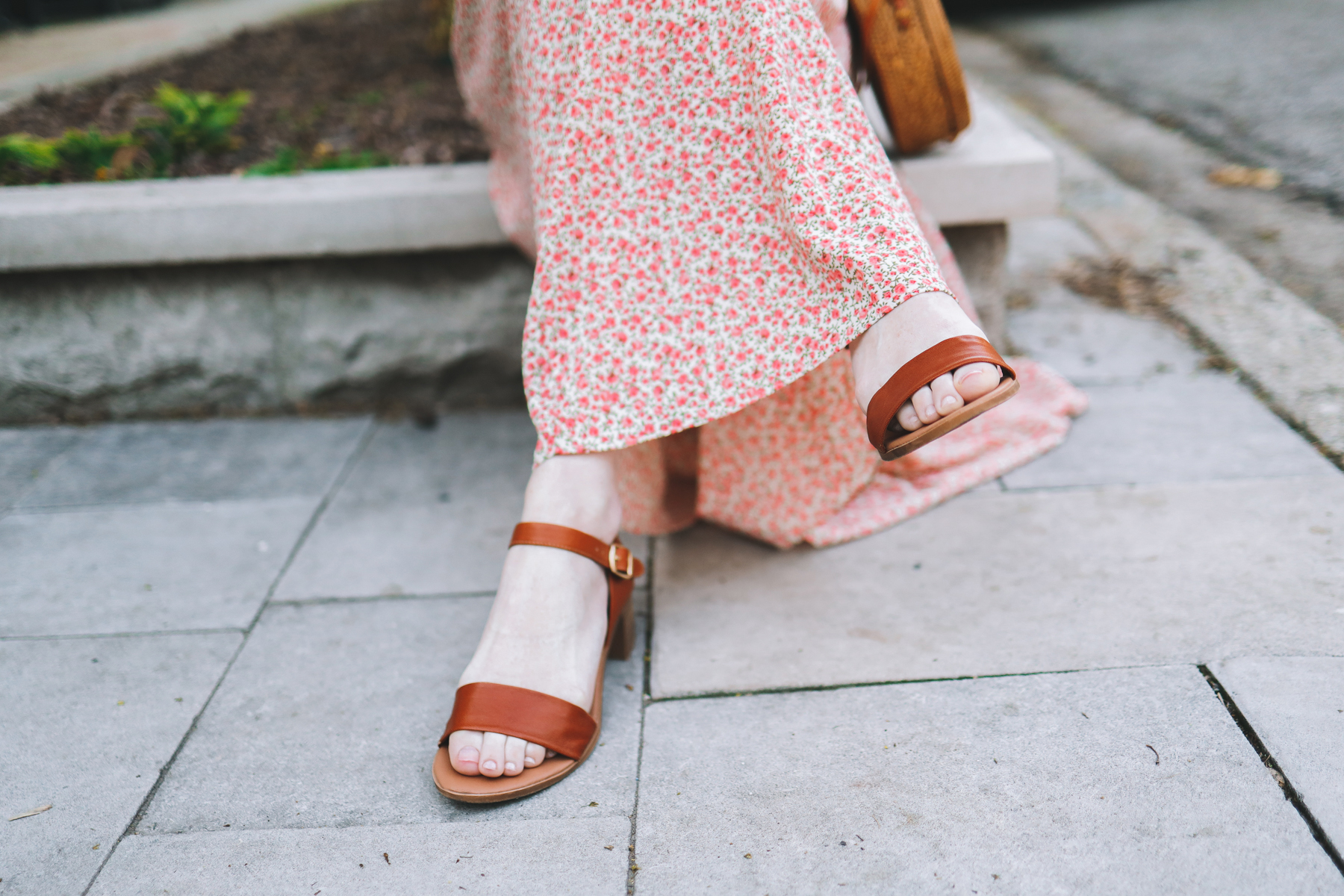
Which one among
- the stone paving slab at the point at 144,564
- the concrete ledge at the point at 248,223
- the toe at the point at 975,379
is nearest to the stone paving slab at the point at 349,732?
the stone paving slab at the point at 144,564

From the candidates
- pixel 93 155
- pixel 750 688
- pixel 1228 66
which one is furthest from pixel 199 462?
pixel 1228 66

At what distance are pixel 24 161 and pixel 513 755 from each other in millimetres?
2225

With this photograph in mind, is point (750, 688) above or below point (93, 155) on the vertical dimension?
below

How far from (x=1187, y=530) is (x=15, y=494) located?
2358 mm

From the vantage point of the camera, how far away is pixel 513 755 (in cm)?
116

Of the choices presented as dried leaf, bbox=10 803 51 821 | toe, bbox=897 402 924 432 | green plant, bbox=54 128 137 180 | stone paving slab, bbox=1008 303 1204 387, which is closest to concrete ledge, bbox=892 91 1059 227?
stone paving slab, bbox=1008 303 1204 387

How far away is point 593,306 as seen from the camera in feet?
4.52

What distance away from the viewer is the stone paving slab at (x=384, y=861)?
1.05 meters

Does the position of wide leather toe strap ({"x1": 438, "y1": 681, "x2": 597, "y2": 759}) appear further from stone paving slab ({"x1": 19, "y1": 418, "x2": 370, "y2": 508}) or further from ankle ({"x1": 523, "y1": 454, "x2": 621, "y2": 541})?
stone paving slab ({"x1": 19, "y1": 418, "x2": 370, "y2": 508})

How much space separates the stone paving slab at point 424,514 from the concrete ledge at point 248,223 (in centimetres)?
44

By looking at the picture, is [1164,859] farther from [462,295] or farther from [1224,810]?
[462,295]

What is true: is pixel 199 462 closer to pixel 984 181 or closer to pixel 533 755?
pixel 533 755

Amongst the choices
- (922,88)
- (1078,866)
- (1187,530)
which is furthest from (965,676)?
(922,88)

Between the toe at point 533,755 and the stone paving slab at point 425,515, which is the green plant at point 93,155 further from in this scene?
the toe at point 533,755
